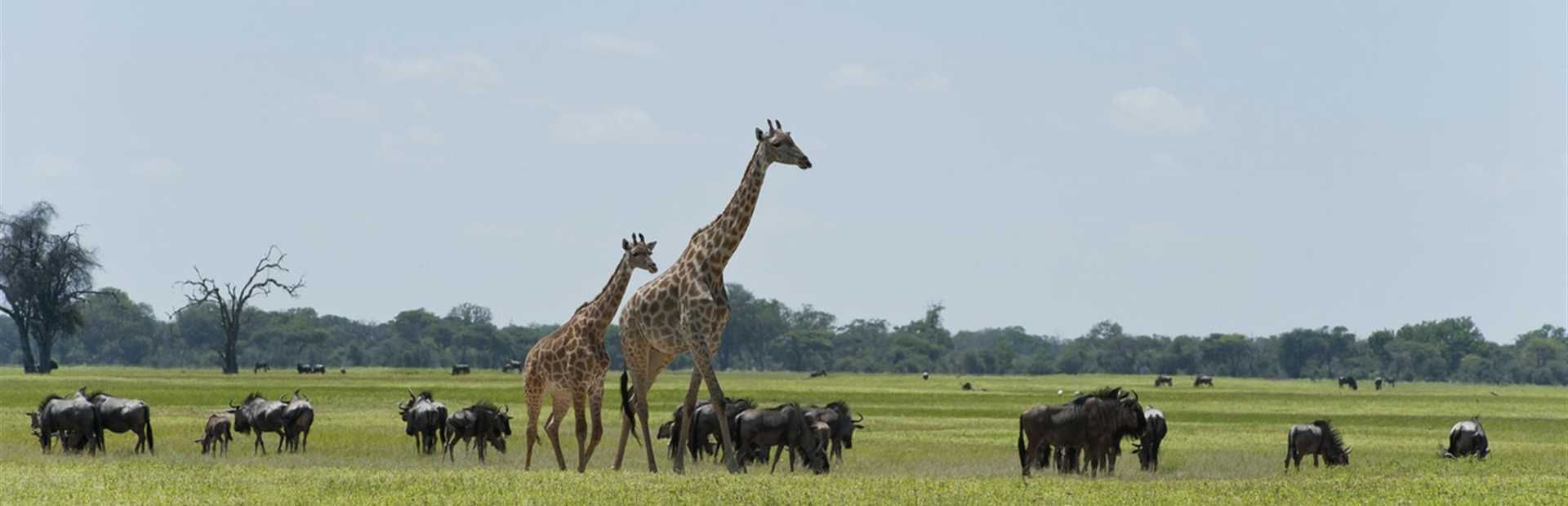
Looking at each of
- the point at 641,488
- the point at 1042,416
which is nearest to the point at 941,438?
the point at 1042,416

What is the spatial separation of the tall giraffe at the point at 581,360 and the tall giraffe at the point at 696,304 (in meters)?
0.46

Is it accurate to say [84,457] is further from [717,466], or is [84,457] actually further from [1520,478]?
[1520,478]

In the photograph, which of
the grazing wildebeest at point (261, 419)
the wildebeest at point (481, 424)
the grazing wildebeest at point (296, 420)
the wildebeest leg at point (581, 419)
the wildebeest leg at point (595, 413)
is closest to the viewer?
the wildebeest leg at point (595, 413)

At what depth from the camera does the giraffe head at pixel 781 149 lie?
23.8m

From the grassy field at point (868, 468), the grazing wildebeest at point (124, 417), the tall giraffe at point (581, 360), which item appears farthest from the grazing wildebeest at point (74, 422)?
the tall giraffe at point (581, 360)

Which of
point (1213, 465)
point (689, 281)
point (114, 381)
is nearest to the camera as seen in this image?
point (689, 281)

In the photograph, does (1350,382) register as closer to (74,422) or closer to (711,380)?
(74,422)

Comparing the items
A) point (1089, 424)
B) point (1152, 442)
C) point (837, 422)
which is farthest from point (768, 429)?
point (1152, 442)

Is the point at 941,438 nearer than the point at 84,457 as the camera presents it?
No

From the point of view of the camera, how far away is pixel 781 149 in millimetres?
23781

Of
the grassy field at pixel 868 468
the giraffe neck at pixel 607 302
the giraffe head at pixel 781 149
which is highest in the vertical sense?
the giraffe head at pixel 781 149

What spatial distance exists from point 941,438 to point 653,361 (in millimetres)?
20001

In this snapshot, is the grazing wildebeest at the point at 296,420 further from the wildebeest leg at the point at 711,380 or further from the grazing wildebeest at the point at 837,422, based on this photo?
the wildebeest leg at the point at 711,380

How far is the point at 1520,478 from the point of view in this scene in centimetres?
2484
